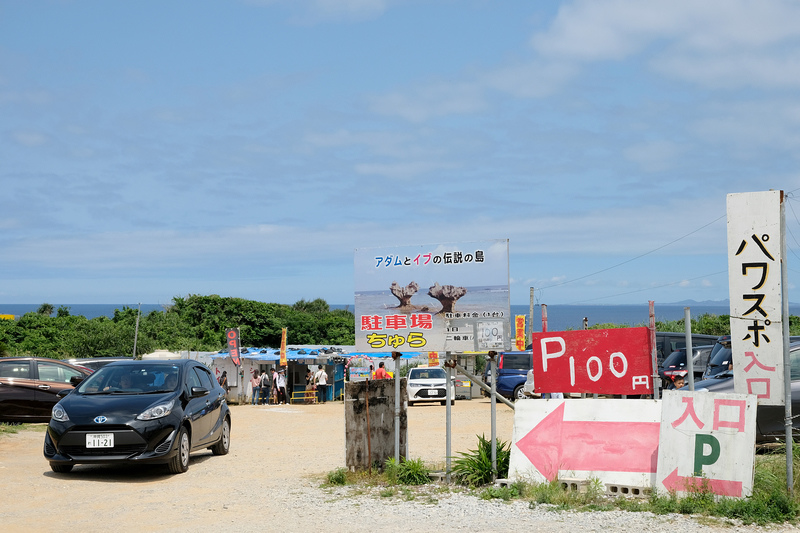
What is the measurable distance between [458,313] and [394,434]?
1.77 m

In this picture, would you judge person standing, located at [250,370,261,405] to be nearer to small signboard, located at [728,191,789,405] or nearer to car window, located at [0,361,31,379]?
car window, located at [0,361,31,379]

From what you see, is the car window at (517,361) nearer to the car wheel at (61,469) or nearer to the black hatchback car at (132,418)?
the black hatchback car at (132,418)

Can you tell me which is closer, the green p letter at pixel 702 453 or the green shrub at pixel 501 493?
the green p letter at pixel 702 453

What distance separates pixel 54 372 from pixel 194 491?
9654 mm

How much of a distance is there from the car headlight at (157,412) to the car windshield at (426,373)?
2080 cm

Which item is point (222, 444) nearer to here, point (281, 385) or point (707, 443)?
point (707, 443)

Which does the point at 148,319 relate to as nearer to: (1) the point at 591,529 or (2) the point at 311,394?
(2) the point at 311,394

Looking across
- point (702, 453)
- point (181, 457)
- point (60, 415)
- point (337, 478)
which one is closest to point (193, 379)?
point (181, 457)

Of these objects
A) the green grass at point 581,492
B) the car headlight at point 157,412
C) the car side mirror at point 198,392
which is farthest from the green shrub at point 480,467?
the car side mirror at point 198,392

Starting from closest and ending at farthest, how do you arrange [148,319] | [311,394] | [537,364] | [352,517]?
[352,517] < [537,364] < [311,394] < [148,319]

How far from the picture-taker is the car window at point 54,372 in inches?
687

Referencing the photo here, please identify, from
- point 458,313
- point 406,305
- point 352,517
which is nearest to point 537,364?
point 458,313

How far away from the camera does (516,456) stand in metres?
9.02

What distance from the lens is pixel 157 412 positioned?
1045cm
